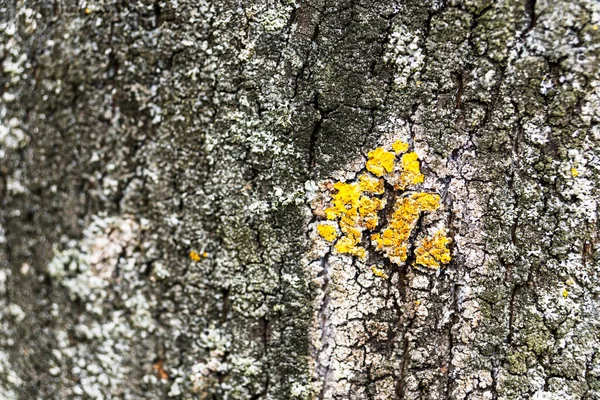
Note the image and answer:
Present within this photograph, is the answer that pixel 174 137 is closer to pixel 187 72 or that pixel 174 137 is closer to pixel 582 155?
pixel 187 72

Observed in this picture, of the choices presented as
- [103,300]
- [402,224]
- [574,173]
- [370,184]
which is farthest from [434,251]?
[103,300]

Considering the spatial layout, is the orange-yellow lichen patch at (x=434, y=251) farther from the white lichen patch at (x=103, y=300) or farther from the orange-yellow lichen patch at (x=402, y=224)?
the white lichen patch at (x=103, y=300)

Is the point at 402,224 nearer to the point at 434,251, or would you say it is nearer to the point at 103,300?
the point at 434,251

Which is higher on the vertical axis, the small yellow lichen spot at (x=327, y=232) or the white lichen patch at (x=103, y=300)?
the small yellow lichen spot at (x=327, y=232)

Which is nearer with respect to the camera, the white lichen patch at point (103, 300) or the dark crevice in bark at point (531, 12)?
the dark crevice in bark at point (531, 12)

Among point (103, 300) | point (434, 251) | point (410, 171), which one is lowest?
point (103, 300)

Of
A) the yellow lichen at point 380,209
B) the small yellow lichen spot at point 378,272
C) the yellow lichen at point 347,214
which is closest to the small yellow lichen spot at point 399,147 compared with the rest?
the yellow lichen at point 380,209

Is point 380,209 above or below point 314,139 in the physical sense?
below
